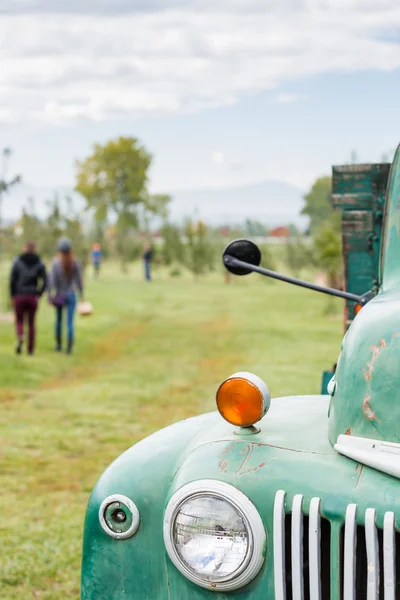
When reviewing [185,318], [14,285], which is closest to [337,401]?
[14,285]

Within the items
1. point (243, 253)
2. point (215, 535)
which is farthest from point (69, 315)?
point (215, 535)

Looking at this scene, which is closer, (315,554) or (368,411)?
(315,554)

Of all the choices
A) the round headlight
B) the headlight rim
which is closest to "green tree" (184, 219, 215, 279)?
the headlight rim

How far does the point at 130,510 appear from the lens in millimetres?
2918

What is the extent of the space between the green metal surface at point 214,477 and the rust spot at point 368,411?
0.48 ft

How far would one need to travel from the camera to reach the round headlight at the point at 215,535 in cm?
257

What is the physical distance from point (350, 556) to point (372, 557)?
58 mm

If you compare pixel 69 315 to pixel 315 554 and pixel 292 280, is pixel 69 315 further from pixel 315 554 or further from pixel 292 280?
pixel 315 554

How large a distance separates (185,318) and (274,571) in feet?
59.1

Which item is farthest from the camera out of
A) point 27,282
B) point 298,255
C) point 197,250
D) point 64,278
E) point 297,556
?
point 197,250

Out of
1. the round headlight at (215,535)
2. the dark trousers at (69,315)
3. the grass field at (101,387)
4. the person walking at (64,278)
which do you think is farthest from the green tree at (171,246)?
the round headlight at (215,535)

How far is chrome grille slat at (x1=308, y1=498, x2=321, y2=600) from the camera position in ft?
8.05

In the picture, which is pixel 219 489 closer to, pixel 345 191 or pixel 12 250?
pixel 345 191

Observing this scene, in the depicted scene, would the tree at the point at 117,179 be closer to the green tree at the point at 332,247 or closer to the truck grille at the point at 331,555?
the green tree at the point at 332,247
